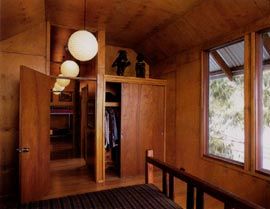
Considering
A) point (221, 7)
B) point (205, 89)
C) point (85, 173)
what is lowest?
point (85, 173)

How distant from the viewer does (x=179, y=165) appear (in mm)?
3984

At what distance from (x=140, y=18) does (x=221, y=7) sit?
4.01ft

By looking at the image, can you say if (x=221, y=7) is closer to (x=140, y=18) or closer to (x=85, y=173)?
(x=140, y=18)

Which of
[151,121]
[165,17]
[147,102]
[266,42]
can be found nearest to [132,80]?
[147,102]

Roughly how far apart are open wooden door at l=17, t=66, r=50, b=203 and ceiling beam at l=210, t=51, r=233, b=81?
8.72 ft

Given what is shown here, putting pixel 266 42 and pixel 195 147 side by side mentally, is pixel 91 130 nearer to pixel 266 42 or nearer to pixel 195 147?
pixel 195 147

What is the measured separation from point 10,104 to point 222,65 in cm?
328

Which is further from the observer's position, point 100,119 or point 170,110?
point 170,110

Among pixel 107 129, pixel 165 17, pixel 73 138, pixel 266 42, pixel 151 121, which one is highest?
pixel 165 17

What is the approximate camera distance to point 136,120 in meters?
4.01

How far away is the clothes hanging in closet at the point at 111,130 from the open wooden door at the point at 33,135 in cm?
106

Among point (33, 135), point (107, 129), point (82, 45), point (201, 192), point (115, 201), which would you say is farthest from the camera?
point (107, 129)

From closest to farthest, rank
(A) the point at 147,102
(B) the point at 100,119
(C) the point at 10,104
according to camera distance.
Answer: (C) the point at 10,104 → (B) the point at 100,119 → (A) the point at 147,102

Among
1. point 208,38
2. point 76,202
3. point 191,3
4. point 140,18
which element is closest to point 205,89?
point 208,38
